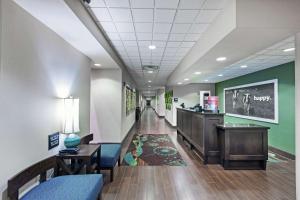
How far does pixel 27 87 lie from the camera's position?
6.84 ft

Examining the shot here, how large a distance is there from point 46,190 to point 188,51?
14.2 feet

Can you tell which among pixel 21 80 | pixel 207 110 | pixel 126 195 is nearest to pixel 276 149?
pixel 207 110

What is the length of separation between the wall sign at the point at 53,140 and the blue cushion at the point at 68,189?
0.62 meters

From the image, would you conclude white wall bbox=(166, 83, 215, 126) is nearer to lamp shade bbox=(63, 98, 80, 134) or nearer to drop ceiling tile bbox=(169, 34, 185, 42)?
drop ceiling tile bbox=(169, 34, 185, 42)

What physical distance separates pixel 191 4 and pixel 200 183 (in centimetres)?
318

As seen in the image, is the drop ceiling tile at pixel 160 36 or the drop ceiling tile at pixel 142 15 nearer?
the drop ceiling tile at pixel 142 15

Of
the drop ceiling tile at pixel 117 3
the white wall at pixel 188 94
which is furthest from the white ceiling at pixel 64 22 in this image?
the white wall at pixel 188 94

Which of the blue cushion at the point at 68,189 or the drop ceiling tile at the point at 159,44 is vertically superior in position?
the drop ceiling tile at the point at 159,44

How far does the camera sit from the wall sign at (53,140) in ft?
8.46

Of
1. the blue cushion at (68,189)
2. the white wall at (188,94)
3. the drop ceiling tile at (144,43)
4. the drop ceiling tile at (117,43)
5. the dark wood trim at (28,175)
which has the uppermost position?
the drop ceiling tile at (117,43)

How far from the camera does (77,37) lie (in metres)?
2.93

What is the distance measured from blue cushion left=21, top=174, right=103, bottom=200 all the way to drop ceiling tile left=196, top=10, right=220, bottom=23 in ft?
9.65

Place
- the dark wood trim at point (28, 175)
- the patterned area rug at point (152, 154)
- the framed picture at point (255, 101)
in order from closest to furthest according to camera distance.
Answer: the dark wood trim at point (28, 175) < the patterned area rug at point (152, 154) < the framed picture at point (255, 101)

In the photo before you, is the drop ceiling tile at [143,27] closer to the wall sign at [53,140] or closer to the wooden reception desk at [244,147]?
the wall sign at [53,140]
